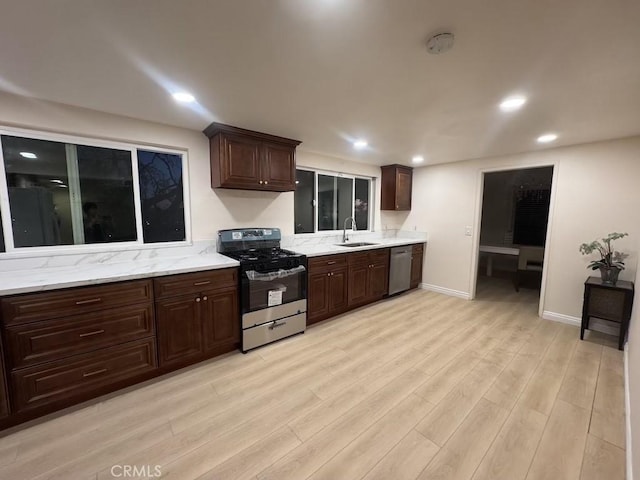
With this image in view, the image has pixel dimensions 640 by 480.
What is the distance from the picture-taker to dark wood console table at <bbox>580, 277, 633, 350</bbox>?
265 centimetres

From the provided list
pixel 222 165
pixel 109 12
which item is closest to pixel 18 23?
pixel 109 12

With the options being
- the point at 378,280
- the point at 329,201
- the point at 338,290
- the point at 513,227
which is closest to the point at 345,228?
the point at 329,201

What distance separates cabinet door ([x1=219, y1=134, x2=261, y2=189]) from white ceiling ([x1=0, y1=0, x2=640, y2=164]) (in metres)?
0.26

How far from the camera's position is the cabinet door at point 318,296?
310cm

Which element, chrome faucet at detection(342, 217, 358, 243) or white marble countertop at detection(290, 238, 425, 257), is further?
chrome faucet at detection(342, 217, 358, 243)

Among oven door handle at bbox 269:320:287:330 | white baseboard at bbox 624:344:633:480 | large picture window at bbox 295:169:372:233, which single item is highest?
large picture window at bbox 295:169:372:233

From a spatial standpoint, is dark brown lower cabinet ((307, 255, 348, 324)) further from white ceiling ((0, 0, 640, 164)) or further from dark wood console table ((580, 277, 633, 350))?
dark wood console table ((580, 277, 633, 350))

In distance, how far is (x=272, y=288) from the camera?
271 centimetres

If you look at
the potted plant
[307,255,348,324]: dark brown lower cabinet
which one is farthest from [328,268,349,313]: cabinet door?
the potted plant

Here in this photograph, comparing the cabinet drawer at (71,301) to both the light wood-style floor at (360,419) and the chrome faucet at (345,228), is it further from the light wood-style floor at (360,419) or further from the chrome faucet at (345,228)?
the chrome faucet at (345,228)

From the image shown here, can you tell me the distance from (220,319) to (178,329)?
1.14 feet

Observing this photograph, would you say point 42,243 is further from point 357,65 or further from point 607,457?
point 607,457

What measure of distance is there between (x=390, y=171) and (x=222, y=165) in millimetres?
2949

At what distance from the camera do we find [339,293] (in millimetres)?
3422
